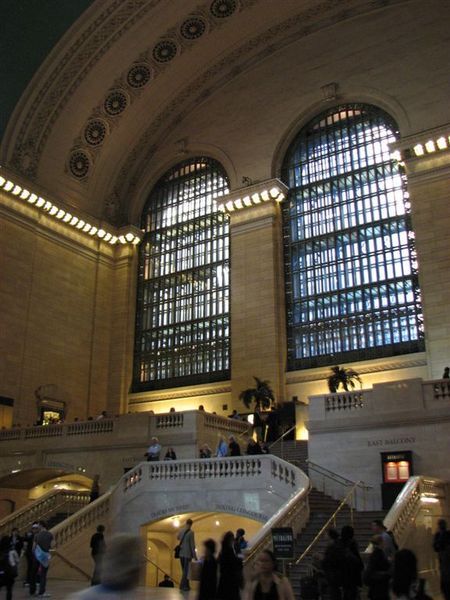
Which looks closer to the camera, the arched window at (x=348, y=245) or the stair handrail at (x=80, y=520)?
the stair handrail at (x=80, y=520)

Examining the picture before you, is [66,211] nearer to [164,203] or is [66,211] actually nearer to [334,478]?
[164,203]

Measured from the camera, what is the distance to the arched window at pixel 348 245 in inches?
970

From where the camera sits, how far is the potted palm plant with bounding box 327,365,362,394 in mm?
22859

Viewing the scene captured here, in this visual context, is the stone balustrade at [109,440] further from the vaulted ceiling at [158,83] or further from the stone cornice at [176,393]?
the vaulted ceiling at [158,83]

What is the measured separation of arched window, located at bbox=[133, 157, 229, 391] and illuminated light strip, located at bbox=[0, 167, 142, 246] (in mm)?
966

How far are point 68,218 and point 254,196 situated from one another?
27.7 feet

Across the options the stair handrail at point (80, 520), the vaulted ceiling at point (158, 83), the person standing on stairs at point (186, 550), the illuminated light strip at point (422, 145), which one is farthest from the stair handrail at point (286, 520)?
the vaulted ceiling at point (158, 83)

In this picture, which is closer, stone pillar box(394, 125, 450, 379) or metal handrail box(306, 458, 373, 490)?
metal handrail box(306, 458, 373, 490)

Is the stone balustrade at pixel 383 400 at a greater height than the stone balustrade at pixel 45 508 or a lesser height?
greater

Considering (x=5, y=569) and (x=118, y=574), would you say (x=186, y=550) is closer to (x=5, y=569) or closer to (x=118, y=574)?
(x=5, y=569)

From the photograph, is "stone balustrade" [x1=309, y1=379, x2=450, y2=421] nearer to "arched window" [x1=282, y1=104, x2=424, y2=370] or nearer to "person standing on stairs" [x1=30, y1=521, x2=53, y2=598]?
"arched window" [x1=282, y1=104, x2=424, y2=370]

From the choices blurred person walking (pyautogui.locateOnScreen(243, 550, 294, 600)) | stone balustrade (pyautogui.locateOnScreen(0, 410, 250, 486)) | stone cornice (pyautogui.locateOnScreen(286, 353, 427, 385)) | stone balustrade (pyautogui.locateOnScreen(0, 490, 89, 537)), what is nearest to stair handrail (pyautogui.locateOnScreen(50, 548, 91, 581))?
stone balustrade (pyautogui.locateOnScreen(0, 490, 89, 537))

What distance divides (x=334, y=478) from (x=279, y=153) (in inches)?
654

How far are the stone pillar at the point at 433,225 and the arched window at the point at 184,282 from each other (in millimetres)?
8524
